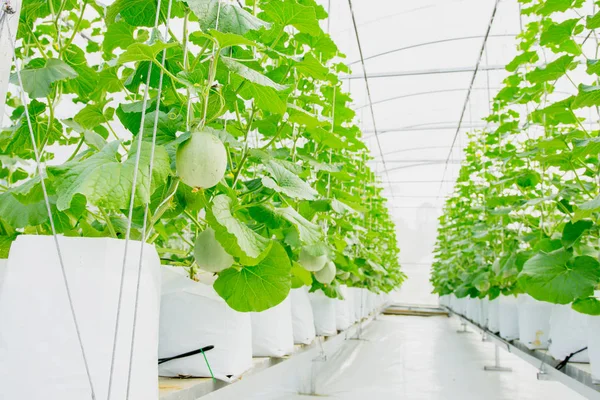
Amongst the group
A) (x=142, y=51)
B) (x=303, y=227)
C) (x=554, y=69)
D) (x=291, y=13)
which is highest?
(x=554, y=69)

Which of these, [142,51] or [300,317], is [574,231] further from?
[142,51]

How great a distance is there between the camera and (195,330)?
1149 millimetres

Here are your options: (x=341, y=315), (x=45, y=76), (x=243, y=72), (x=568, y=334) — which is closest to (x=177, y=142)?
(x=243, y=72)

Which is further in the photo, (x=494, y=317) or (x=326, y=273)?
(x=494, y=317)

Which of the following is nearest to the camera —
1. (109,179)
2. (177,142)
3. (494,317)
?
(109,179)

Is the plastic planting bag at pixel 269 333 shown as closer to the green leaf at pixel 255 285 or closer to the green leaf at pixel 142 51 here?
the green leaf at pixel 255 285

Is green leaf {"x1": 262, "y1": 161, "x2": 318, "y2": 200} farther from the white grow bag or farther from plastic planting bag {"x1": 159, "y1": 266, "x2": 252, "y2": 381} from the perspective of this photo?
the white grow bag

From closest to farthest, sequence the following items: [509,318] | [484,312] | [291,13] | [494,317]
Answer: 1. [291,13]
2. [509,318]
3. [494,317]
4. [484,312]

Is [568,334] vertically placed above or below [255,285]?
below

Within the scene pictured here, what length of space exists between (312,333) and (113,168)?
1.63 metres

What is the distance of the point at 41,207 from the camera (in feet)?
2.87

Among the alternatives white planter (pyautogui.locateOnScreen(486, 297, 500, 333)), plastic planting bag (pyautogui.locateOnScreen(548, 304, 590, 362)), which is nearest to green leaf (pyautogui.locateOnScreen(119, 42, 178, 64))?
plastic planting bag (pyautogui.locateOnScreen(548, 304, 590, 362))

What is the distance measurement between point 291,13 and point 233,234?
494mm

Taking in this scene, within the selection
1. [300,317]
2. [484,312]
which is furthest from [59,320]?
[484,312]
